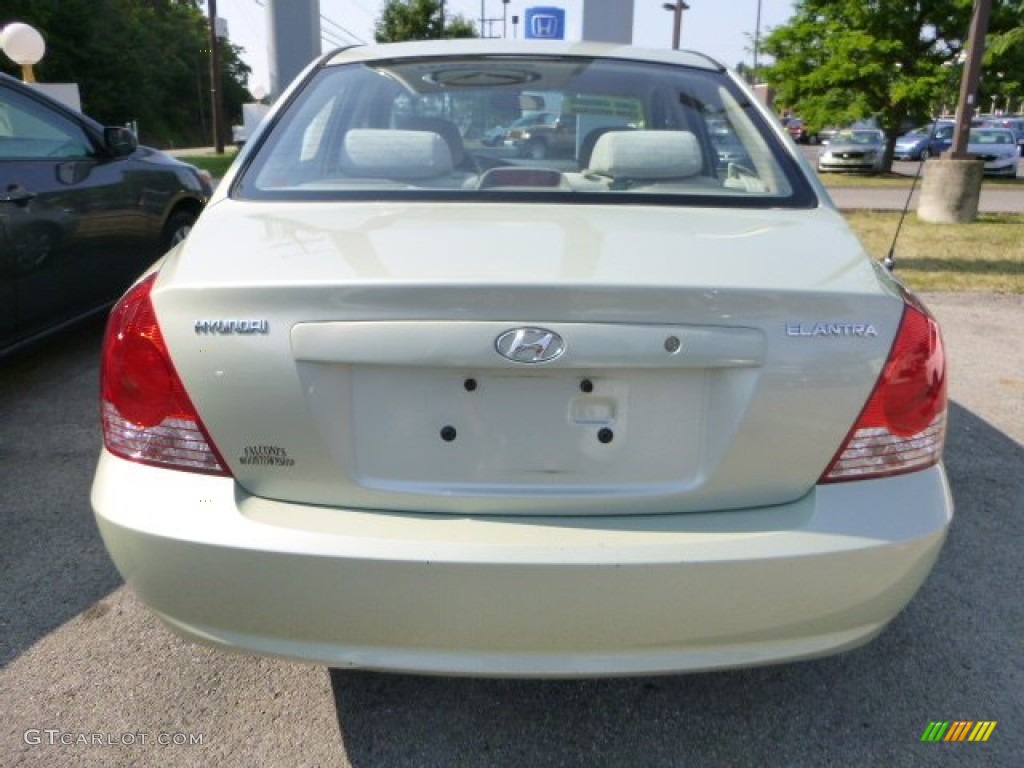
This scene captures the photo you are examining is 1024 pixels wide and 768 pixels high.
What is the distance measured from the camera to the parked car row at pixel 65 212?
4.09 m

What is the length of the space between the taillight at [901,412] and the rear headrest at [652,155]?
0.97 metres

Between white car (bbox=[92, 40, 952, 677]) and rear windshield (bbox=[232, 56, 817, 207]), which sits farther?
rear windshield (bbox=[232, 56, 817, 207])

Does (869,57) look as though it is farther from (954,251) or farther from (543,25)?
(954,251)

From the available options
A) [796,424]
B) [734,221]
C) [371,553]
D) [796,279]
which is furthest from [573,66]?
[371,553]

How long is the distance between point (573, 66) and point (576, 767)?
6.87 ft

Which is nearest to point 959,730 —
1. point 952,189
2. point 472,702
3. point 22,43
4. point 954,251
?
point 472,702

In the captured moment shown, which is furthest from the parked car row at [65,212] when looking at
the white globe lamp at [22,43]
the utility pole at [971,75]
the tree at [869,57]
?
the tree at [869,57]

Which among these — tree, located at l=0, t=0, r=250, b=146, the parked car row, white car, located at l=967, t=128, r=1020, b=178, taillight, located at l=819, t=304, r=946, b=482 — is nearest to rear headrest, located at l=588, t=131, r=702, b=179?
taillight, located at l=819, t=304, r=946, b=482

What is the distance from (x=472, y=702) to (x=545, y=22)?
11.5m

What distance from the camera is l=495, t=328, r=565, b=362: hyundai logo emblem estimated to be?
1.67 metres

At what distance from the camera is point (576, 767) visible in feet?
6.76

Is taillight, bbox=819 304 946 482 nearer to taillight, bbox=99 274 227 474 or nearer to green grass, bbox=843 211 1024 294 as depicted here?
taillight, bbox=99 274 227 474

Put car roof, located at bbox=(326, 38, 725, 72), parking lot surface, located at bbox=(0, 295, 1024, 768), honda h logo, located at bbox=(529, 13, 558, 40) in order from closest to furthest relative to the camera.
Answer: parking lot surface, located at bbox=(0, 295, 1024, 768)
car roof, located at bbox=(326, 38, 725, 72)
honda h logo, located at bbox=(529, 13, 558, 40)

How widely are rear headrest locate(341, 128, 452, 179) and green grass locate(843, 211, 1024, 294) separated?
5178mm
